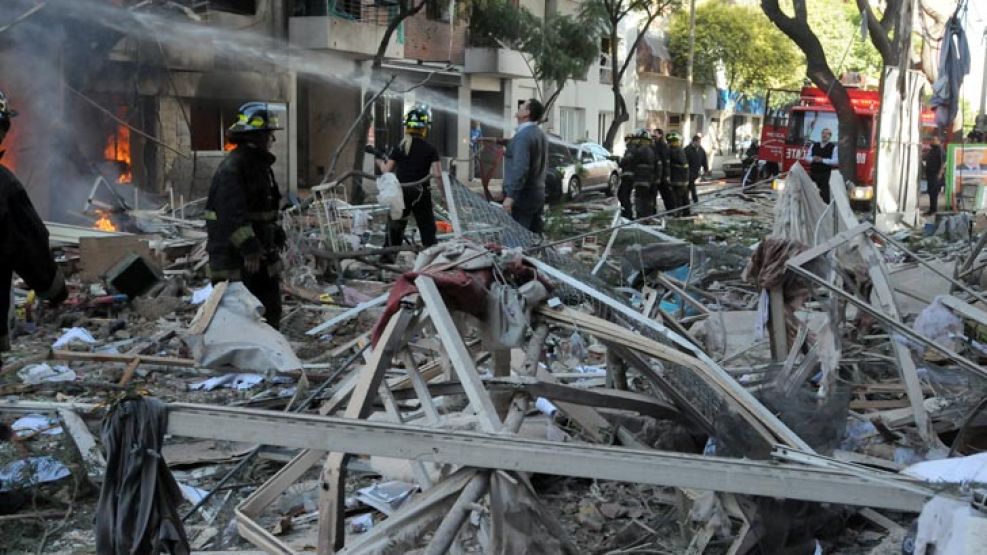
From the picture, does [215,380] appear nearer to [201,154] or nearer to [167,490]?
[167,490]

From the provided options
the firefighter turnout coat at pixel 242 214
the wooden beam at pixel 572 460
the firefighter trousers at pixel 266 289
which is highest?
the firefighter turnout coat at pixel 242 214

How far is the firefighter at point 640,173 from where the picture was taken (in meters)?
15.4

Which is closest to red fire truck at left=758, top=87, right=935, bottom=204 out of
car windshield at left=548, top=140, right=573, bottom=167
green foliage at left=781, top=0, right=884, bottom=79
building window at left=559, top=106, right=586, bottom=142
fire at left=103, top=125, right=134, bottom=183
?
car windshield at left=548, top=140, right=573, bottom=167

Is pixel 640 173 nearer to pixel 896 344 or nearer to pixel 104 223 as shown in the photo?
pixel 104 223

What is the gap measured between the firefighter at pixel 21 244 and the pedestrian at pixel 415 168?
5713 millimetres

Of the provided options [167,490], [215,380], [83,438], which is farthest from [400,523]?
[215,380]

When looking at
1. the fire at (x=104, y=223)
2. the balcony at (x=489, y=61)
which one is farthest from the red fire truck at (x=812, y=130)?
the fire at (x=104, y=223)

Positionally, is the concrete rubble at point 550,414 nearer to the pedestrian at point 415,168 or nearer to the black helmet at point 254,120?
the black helmet at point 254,120

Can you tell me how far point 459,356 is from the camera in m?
3.56

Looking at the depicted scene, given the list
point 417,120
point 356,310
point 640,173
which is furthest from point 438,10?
point 356,310

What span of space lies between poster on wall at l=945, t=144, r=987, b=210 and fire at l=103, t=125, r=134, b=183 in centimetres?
1414

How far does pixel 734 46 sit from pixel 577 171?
23368 millimetres

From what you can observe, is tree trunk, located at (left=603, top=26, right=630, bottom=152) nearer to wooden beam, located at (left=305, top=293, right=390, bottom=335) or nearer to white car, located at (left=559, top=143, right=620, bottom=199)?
white car, located at (left=559, top=143, right=620, bottom=199)

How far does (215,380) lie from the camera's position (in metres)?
6.50
